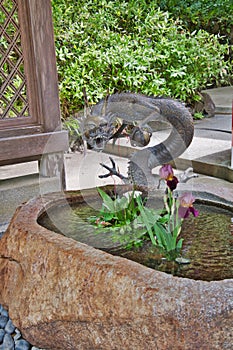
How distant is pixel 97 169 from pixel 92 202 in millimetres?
2000

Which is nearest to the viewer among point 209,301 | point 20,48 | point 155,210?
point 209,301

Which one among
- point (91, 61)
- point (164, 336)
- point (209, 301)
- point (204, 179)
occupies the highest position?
point (91, 61)

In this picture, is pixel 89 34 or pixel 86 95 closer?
pixel 86 95

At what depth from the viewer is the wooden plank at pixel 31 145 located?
3152 millimetres

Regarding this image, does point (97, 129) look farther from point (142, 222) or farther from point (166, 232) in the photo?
point (166, 232)

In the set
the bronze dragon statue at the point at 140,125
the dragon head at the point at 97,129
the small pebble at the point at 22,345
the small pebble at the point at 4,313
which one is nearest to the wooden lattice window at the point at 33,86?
the bronze dragon statue at the point at 140,125

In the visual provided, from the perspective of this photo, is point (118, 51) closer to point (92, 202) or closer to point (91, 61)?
point (91, 61)

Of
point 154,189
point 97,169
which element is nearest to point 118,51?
point 97,169

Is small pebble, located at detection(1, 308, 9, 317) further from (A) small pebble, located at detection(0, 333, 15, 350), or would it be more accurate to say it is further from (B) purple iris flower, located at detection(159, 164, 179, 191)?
(B) purple iris flower, located at detection(159, 164, 179, 191)

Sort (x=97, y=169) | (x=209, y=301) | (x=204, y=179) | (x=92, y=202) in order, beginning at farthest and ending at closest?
(x=97, y=169), (x=204, y=179), (x=92, y=202), (x=209, y=301)

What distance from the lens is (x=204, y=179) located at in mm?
3961

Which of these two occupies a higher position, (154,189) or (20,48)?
(20,48)

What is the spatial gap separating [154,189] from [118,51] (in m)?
3.83

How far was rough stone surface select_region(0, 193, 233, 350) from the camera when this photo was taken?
4.39 feet
